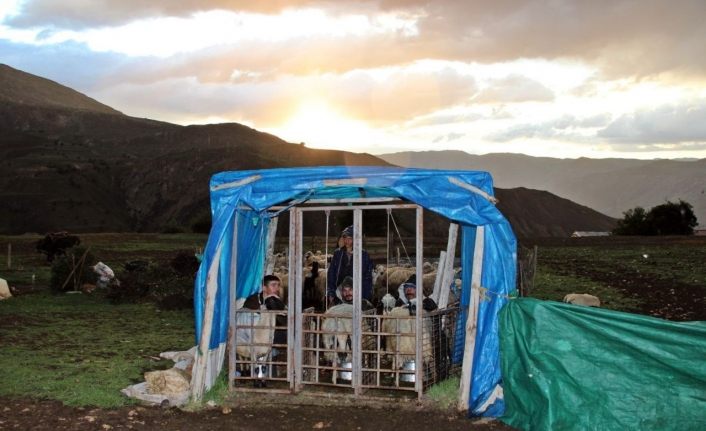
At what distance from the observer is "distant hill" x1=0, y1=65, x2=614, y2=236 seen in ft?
248

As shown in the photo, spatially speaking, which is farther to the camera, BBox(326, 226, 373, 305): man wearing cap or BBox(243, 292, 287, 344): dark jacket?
BBox(326, 226, 373, 305): man wearing cap

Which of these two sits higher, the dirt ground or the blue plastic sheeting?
the blue plastic sheeting

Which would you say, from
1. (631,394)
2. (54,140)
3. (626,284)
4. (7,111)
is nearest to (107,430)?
(631,394)

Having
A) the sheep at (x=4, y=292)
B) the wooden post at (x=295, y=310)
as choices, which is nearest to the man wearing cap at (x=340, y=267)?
the wooden post at (x=295, y=310)

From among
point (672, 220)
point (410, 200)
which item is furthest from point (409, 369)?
point (672, 220)

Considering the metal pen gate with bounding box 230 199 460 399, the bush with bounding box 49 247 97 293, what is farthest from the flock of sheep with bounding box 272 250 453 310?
the bush with bounding box 49 247 97 293

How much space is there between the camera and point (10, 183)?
79438 mm

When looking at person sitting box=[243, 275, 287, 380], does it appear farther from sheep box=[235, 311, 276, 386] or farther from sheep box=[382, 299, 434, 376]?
sheep box=[382, 299, 434, 376]

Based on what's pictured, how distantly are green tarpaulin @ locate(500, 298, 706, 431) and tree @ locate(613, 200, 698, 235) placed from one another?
6341 centimetres

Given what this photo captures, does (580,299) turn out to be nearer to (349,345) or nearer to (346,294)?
(346,294)

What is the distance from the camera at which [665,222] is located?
6675cm

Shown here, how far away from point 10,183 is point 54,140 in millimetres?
26163

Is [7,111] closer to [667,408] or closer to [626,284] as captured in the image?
[626,284]

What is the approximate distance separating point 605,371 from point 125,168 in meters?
90.8
